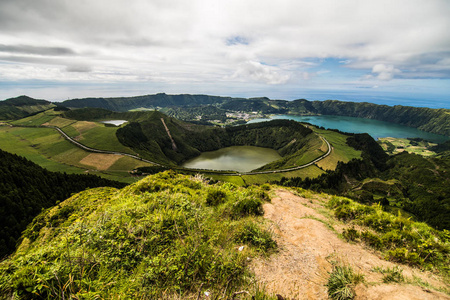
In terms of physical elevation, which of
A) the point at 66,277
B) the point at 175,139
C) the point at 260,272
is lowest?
the point at 175,139

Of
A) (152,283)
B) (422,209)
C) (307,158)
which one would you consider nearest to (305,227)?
(152,283)

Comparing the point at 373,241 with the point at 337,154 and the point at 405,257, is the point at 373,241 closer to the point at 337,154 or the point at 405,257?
the point at 405,257

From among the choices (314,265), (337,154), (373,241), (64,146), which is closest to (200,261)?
(314,265)

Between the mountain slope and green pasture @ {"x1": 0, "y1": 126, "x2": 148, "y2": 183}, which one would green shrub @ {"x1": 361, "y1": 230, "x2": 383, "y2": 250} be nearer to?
the mountain slope

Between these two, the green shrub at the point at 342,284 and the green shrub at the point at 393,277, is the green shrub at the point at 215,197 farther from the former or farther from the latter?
the green shrub at the point at 393,277

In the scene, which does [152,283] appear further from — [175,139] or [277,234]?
[175,139]

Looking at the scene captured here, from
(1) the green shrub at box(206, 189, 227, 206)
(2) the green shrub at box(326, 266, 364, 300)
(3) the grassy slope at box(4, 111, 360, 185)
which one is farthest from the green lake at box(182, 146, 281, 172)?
(2) the green shrub at box(326, 266, 364, 300)
